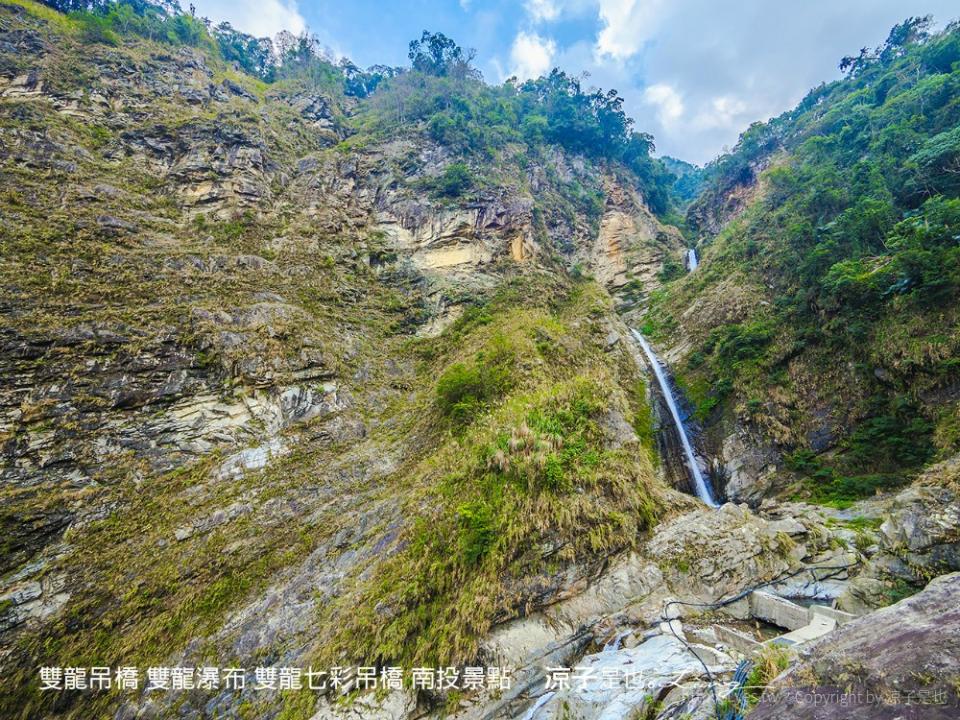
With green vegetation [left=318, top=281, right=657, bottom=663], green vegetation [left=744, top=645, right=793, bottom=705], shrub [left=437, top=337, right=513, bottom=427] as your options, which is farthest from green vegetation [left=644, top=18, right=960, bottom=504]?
green vegetation [left=744, top=645, right=793, bottom=705]

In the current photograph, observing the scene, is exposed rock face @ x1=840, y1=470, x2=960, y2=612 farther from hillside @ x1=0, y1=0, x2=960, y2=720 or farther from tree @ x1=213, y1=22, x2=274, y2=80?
tree @ x1=213, y1=22, x2=274, y2=80

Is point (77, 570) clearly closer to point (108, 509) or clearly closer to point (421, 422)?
point (108, 509)

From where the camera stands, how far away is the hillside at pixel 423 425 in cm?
682

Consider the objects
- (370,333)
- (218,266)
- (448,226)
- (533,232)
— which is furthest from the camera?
(533,232)

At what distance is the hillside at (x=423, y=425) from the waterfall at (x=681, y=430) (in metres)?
0.21

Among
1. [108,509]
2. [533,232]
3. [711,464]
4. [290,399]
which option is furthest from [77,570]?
[533,232]

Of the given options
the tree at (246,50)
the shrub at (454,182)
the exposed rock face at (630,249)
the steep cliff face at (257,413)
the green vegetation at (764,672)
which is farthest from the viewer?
the tree at (246,50)

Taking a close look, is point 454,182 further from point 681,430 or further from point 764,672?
A: point 764,672

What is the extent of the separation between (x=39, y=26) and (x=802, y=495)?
A: 152ft

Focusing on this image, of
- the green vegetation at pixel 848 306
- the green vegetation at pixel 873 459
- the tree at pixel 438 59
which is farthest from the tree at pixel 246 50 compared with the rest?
the green vegetation at pixel 873 459

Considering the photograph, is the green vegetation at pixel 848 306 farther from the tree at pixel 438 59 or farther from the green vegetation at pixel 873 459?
the tree at pixel 438 59

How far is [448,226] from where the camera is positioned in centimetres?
2203

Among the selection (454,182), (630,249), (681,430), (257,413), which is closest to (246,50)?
(454,182)

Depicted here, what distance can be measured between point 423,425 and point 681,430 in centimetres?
983
